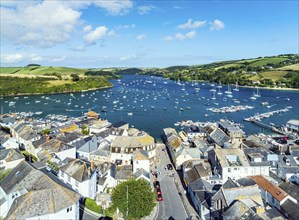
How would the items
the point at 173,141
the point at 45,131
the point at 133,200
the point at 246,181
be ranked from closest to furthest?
the point at 133,200
the point at 246,181
the point at 173,141
the point at 45,131

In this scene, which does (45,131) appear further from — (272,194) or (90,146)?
(272,194)

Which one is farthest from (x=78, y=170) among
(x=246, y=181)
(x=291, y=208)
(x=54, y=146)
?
(x=291, y=208)

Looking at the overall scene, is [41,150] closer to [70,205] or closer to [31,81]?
[70,205]

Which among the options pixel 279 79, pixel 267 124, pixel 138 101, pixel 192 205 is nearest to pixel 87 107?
pixel 138 101

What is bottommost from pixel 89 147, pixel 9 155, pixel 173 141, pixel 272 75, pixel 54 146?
pixel 272 75

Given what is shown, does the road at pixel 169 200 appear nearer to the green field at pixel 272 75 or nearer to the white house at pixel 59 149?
the white house at pixel 59 149

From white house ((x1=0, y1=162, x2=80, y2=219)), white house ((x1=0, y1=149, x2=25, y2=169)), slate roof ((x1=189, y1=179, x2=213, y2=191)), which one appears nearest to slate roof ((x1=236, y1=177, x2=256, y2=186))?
slate roof ((x1=189, y1=179, x2=213, y2=191))

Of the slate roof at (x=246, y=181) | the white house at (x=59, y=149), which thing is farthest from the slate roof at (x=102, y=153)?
the slate roof at (x=246, y=181)
